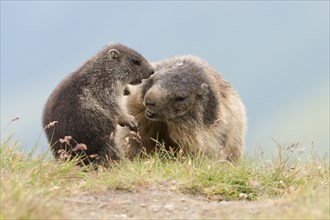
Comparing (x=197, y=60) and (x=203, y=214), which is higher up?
(x=197, y=60)

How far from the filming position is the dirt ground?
6.03 metres

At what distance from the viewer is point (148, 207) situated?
254 inches

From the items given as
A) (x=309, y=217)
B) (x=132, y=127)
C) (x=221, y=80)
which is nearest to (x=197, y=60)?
(x=221, y=80)

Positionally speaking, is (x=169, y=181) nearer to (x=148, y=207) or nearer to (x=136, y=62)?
(x=148, y=207)

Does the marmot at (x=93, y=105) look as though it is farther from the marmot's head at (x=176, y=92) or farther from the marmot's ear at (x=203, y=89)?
the marmot's ear at (x=203, y=89)

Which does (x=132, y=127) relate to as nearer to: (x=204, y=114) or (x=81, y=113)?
(x=81, y=113)

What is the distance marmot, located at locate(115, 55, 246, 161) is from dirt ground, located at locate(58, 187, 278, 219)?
2.34m

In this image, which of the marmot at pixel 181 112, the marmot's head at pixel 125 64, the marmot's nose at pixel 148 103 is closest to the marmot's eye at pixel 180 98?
the marmot at pixel 181 112

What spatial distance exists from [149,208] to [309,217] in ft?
5.60

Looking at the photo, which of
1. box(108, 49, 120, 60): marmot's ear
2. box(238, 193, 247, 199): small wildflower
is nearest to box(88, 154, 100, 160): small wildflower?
box(108, 49, 120, 60): marmot's ear

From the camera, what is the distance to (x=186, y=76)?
9.41 m

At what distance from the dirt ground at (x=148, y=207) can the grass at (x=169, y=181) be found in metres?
0.14

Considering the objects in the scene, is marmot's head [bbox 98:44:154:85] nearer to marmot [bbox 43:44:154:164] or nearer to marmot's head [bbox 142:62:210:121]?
marmot [bbox 43:44:154:164]

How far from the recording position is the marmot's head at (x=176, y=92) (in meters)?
8.99
